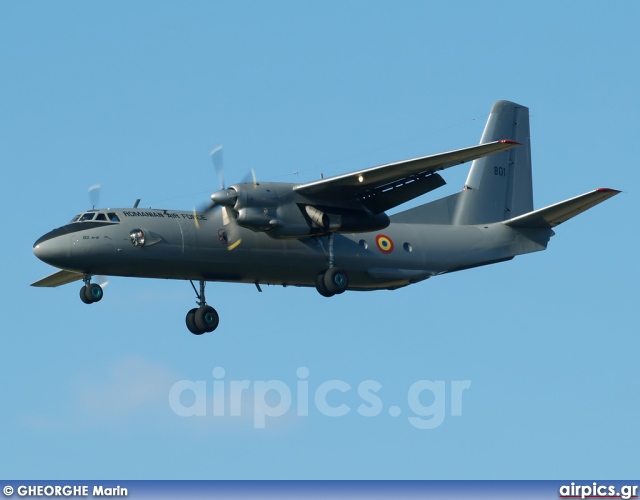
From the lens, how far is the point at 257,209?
34.3 m

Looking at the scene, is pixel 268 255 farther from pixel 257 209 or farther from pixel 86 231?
pixel 86 231

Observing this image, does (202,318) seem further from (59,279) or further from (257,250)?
(59,279)

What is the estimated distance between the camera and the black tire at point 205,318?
36.4 meters

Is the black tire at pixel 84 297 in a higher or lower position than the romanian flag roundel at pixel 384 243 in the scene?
lower

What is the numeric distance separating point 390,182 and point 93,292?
7.41 meters

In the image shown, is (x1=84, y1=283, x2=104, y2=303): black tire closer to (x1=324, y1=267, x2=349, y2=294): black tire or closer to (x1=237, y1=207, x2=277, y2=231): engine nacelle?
(x1=237, y1=207, x2=277, y2=231): engine nacelle

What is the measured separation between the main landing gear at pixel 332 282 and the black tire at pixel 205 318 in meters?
2.75

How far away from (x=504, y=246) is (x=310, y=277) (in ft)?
18.7

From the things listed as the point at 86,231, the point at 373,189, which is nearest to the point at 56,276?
the point at 86,231

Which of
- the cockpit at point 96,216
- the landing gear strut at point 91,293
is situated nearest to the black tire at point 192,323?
the landing gear strut at point 91,293

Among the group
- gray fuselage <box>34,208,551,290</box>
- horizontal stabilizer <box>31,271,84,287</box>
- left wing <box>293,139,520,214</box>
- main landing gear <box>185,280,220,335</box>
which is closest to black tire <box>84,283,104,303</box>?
A: gray fuselage <box>34,208,551,290</box>

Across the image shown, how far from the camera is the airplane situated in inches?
1335

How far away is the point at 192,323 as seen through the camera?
120ft

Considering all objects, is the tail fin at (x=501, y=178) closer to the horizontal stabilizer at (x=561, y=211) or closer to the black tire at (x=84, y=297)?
the horizontal stabilizer at (x=561, y=211)
